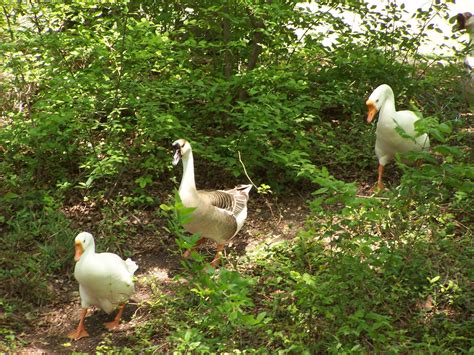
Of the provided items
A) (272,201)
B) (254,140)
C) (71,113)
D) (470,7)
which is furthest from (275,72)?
(470,7)

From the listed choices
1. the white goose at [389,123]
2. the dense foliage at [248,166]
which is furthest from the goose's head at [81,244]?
the white goose at [389,123]

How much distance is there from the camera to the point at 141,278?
598cm

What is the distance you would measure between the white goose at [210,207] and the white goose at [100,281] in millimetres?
685

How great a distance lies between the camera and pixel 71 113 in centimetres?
674

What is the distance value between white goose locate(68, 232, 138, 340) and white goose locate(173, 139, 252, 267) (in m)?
0.69

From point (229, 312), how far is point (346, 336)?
979 mm

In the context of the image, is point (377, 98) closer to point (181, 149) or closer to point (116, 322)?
point (181, 149)

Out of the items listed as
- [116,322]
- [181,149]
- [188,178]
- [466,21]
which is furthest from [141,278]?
[466,21]

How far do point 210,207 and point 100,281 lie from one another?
113 cm

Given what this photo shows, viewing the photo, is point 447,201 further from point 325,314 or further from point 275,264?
point 325,314

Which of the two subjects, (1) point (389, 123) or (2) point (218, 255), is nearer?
(2) point (218, 255)

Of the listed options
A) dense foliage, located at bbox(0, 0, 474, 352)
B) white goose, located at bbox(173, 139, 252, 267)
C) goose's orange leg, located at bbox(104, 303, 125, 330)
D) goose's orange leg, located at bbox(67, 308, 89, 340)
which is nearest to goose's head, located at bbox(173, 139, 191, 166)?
white goose, located at bbox(173, 139, 252, 267)

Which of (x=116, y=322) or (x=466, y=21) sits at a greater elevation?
(x=466, y=21)

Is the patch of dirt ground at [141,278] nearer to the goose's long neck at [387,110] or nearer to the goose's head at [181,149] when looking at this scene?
the goose's head at [181,149]
